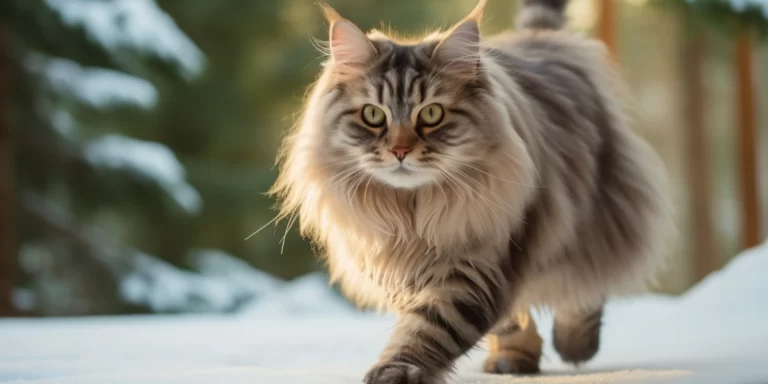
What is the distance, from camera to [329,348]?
2152mm

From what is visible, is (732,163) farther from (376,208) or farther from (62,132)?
(376,208)

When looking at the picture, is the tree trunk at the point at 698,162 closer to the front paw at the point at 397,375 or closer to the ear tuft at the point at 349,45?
the ear tuft at the point at 349,45

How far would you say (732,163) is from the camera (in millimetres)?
6949

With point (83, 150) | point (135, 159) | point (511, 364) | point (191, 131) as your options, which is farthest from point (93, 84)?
point (511, 364)

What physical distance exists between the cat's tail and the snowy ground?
2.80ft

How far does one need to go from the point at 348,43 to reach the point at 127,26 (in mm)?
2927

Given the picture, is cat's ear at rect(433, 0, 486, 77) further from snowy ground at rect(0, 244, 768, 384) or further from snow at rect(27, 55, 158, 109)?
snow at rect(27, 55, 158, 109)

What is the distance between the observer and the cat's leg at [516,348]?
1841mm

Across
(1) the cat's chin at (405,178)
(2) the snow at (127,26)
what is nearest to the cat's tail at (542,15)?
(1) the cat's chin at (405,178)

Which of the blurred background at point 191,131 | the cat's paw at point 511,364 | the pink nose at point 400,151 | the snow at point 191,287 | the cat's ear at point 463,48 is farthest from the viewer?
the snow at point 191,287

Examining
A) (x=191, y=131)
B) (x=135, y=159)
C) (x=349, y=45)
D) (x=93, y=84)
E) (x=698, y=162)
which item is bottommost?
(x=698, y=162)

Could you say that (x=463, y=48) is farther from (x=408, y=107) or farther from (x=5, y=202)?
(x=5, y=202)

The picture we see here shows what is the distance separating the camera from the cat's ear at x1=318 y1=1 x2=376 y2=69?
1.52 meters

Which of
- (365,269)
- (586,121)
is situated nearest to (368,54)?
(365,269)
